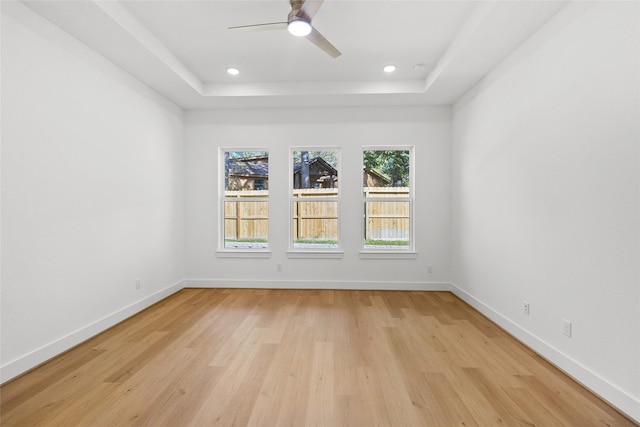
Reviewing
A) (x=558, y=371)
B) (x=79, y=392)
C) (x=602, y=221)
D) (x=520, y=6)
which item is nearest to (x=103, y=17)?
(x=79, y=392)

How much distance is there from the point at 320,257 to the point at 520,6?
3419 millimetres

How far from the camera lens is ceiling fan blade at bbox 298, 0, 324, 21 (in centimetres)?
197

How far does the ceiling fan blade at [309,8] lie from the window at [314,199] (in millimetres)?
2276

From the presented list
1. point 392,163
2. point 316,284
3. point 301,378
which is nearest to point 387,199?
point 392,163

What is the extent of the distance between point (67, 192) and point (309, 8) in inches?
97.9

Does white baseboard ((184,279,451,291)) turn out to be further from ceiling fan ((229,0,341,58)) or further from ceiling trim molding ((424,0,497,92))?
ceiling fan ((229,0,341,58))

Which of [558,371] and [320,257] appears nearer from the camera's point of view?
[558,371]

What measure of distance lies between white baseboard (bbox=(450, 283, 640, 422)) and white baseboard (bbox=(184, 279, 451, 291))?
1.12m

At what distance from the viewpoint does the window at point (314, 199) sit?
4.31 m

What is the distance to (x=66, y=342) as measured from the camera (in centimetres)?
234

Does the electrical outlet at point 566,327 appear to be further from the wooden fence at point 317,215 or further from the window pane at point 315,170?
the window pane at point 315,170

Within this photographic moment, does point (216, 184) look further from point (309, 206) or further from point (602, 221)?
point (602, 221)

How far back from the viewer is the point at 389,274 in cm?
415

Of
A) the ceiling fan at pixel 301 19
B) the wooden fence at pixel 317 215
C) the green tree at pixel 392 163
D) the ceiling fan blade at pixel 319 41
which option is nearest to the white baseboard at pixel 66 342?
the wooden fence at pixel 317 215
